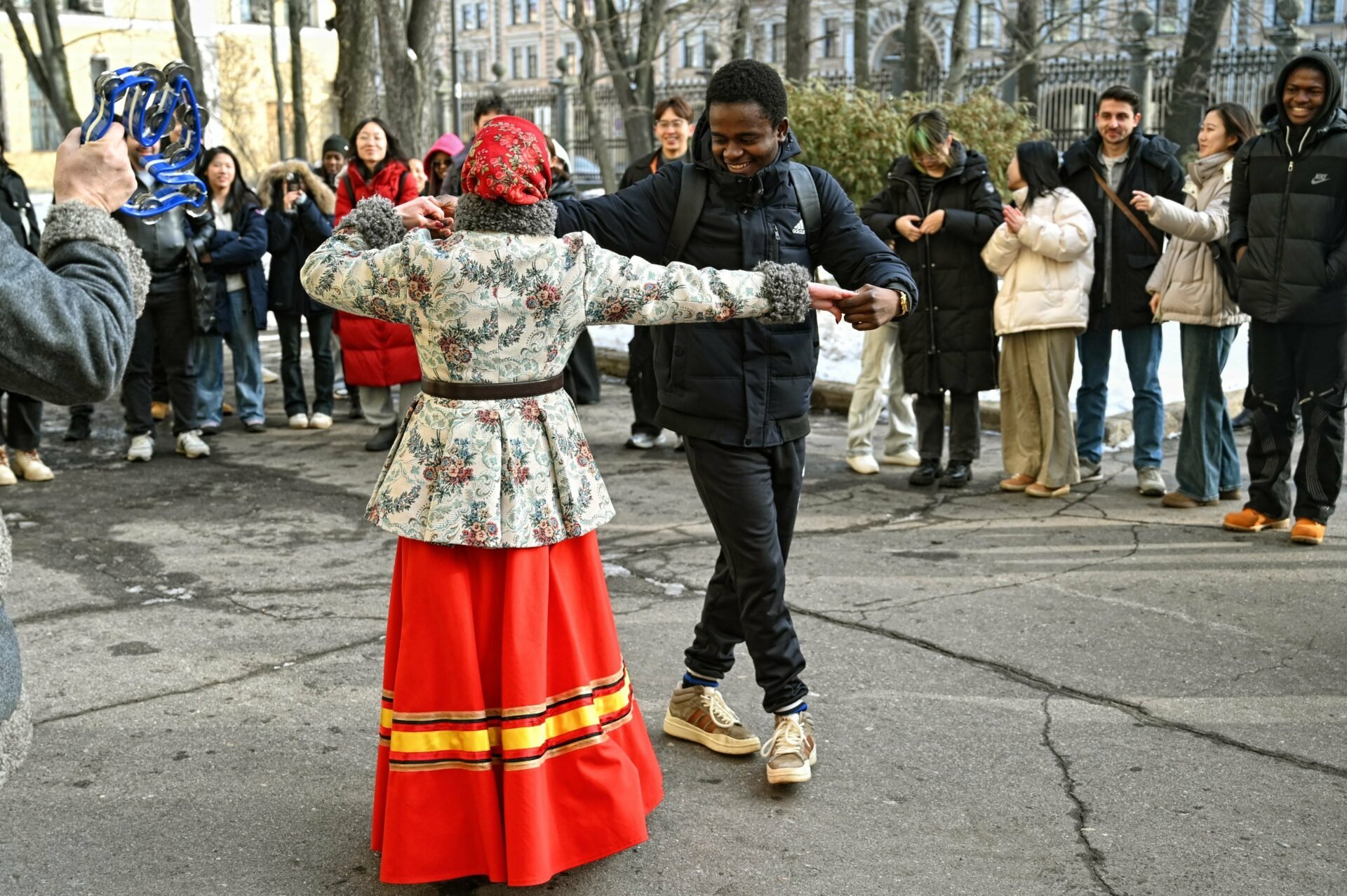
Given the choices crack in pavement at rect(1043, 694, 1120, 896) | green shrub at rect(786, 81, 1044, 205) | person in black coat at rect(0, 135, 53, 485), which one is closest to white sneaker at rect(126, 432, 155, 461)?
person in black coat at rect(0, 135, 53, 485)

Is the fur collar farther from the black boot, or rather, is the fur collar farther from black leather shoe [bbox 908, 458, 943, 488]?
the black boot

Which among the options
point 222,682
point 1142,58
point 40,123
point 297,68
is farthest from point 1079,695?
point 40,123

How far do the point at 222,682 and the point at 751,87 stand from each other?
2853 millimetres

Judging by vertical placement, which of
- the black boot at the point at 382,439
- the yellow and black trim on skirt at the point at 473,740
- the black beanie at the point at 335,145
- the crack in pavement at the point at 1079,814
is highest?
the black beanie at the point at 335,145

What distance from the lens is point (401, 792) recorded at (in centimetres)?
345

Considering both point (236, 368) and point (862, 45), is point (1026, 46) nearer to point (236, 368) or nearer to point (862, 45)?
point (862, 45)

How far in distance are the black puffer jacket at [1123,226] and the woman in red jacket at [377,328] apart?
4310 mm

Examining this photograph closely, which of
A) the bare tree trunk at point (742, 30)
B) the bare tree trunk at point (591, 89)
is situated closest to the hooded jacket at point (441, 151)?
the bare tree trunk at point (591, 89)

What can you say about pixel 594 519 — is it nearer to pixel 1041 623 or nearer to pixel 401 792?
pixel 401 792

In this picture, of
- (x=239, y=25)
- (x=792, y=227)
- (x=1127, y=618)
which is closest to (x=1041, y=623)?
(x=1127, y=618)

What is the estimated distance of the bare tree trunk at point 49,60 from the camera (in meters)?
16.9

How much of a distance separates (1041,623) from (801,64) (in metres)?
14.4

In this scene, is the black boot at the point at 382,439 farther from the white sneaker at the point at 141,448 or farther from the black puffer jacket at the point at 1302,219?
the black puffer jacket at the point at 1302,219

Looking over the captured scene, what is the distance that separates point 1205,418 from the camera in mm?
7547
